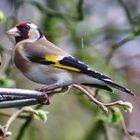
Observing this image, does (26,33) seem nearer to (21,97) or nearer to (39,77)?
(39,77)

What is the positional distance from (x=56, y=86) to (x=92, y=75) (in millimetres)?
116

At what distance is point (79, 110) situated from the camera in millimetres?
3797

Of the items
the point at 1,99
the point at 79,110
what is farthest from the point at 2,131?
the point at 79,110

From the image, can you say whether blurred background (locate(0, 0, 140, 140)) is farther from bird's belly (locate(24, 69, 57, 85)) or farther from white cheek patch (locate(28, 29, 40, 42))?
bird's belly (locate(24, 69, 57, 85))

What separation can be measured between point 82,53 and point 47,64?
4.10ft

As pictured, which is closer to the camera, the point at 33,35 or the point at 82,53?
the point at 33,35

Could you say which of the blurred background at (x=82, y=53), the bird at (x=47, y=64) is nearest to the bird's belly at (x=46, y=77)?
the bird at (x=47, y=64)

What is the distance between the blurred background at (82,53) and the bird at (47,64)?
77 centimetres

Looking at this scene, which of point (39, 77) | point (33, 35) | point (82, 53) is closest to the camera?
point (39, 77)

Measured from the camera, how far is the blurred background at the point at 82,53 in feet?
10.3

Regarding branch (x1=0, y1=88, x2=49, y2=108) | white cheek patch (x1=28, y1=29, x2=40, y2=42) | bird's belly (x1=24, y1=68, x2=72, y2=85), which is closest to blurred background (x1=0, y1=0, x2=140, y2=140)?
white cheek patch (x1=28, y1=29, x2=40, y2=42)

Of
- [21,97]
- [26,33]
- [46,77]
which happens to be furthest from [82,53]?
[21,97]

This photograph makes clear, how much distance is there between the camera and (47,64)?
2.01 m

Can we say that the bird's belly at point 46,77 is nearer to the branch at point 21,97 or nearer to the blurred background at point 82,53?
the branch at point 21,97
